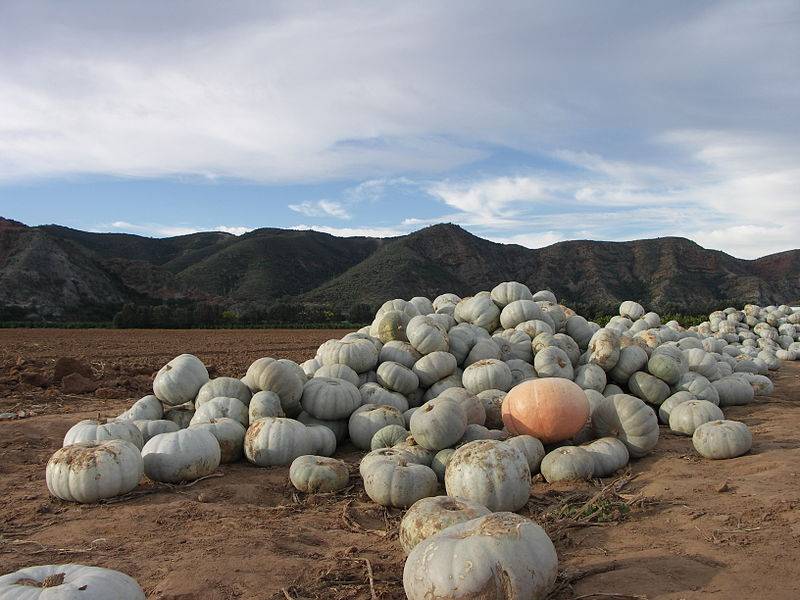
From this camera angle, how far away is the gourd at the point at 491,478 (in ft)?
15.8

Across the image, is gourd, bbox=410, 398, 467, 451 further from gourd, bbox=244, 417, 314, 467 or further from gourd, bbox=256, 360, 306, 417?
gourd, bbox=256, 360, 306, 417

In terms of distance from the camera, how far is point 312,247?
73250 mm

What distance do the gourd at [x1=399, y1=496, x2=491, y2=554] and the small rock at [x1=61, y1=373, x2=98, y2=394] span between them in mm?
9406

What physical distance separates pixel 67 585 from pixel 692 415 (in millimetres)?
6722

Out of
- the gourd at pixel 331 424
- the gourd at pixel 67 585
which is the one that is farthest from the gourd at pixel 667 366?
the gourd at pixel 67 585

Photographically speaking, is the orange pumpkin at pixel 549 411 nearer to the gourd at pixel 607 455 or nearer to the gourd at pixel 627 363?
the gourd at pixel 607 455

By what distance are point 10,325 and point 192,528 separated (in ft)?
105

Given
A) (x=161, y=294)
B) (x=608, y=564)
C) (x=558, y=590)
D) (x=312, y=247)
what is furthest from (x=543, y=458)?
(x=312, y=247)

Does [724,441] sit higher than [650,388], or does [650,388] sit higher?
[650,388]

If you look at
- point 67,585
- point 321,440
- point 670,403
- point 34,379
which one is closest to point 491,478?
point 321,440

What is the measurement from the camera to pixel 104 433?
20.2ft

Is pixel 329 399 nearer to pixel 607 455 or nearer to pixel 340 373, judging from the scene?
pixel 340 373

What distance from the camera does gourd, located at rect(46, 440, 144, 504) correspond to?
5250 mm

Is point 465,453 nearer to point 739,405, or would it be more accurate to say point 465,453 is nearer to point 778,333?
point 739,405
